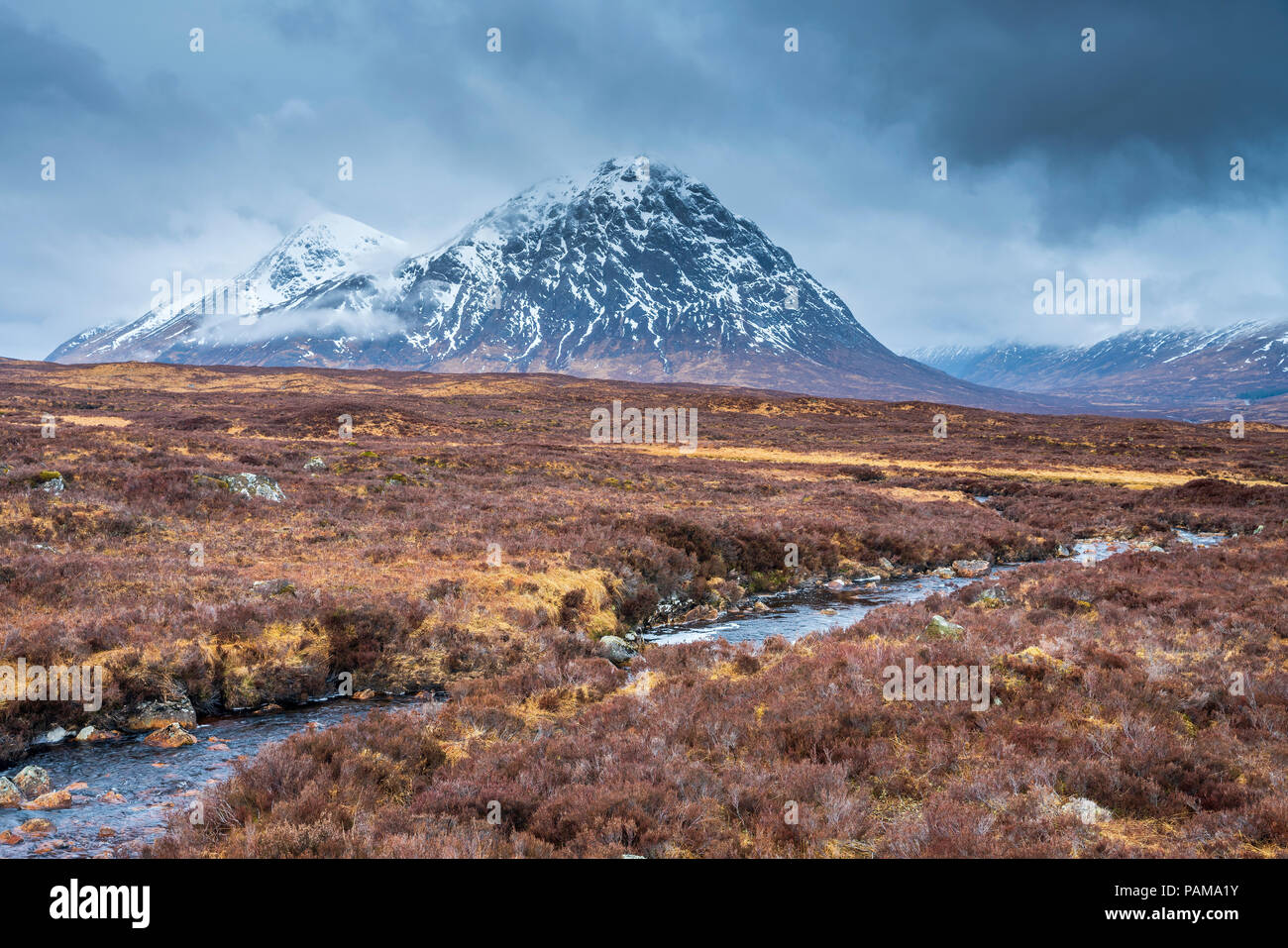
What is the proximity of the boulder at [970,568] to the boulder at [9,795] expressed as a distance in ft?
85.1

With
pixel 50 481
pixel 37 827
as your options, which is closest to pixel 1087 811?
pixel 37 827

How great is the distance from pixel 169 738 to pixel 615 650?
27.6ft

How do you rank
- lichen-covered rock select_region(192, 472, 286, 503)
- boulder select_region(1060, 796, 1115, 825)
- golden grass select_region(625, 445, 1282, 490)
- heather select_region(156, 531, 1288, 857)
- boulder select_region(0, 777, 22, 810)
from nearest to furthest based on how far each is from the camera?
heather select_region(156, 531, 1288, 857)
boulder select_region(1060, 796, 1115, 825)
boulder select_region(0, 777, 22, 810)
lichen-covered rock select_region(192, 472, 286, 503)
golden grass select_region(625, 445, 1282, 490)

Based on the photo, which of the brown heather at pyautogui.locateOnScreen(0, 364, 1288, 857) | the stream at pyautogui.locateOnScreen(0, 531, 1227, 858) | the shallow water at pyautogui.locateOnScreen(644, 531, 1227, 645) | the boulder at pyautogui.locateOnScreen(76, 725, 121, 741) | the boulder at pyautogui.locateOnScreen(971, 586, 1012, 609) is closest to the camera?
the brown heather at pyautogui.locateOnScreen(0, 364, 1288, 857)

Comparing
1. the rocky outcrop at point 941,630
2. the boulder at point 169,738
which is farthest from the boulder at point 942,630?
the boulder at point 169,738

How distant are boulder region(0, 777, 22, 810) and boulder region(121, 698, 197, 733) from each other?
2.45m

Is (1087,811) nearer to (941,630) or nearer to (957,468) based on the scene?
(941,630)

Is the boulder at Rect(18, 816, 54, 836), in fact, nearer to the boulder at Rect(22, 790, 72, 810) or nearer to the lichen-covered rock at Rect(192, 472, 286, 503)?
the boulder at Rect(22, 790, 72, 810)

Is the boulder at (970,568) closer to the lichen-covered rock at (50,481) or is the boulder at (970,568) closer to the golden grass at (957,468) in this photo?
the golden grass at (957,468)

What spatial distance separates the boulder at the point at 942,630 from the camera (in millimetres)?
14719

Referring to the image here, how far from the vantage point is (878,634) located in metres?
15.5

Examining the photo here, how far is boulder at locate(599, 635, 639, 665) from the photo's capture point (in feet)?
50.4

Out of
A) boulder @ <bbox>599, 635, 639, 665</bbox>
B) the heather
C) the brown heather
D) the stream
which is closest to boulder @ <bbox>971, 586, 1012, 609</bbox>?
the brown heather
